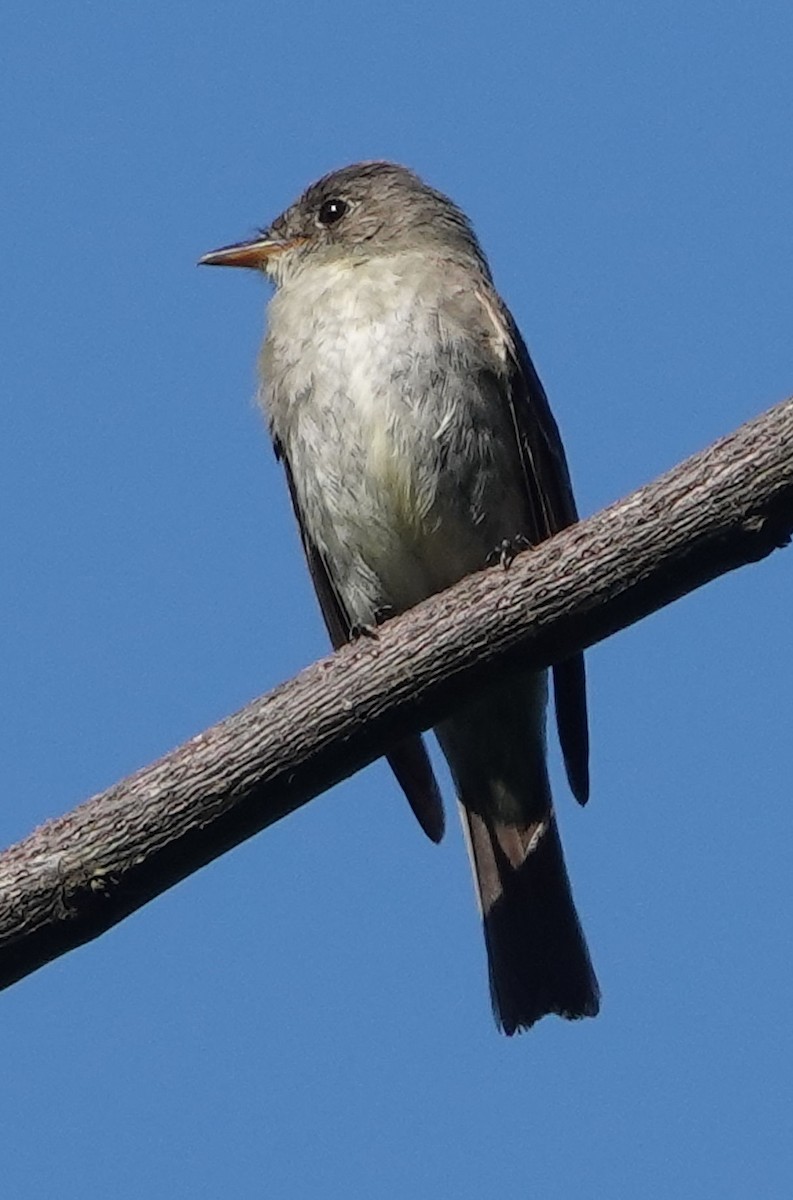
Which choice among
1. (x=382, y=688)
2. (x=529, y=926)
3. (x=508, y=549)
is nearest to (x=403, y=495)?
(x=508, y=549)

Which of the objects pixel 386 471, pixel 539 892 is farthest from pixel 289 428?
pixel 539 892

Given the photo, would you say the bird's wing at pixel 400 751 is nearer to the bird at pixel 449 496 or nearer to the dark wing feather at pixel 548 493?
the bird at pixel 449 496

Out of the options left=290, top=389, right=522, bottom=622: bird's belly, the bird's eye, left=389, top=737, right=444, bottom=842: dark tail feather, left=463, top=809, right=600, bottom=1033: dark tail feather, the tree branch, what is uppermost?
the bird's eye

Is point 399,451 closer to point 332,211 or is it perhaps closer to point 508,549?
point 508,549

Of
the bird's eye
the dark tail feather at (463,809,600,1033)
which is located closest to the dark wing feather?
the dark tail feather at (463,809,600,1033)

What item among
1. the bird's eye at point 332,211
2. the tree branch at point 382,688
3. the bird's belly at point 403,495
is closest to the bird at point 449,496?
the bird's belly at point 403,495

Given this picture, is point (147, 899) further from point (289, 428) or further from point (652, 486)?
point (289, 428)

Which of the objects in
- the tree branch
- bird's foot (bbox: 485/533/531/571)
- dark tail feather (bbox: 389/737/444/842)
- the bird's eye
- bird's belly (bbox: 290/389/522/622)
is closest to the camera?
the tree branch

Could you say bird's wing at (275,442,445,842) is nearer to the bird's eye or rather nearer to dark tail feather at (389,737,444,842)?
dark tail feather at (389,737,444,842)

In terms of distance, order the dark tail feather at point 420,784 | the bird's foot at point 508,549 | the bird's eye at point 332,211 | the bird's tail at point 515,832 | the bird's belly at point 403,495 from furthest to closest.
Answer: the bird's eye at point 332,211
the dark tail feather at point 420,784
the bird's tail at point 515,832
the bird's belly at point 403,495
the bird's foot at point 508,549
